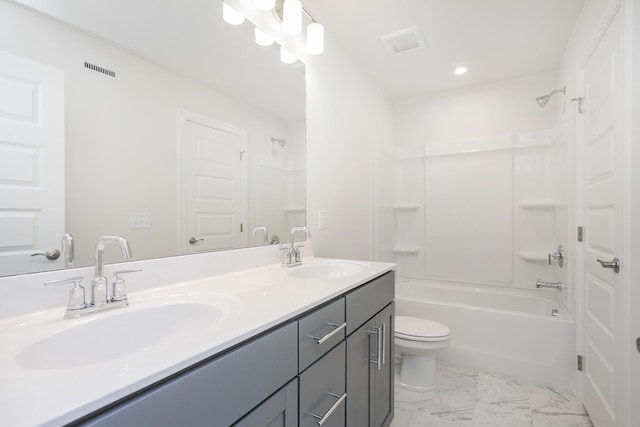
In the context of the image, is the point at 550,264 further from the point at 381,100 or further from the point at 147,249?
the point at 147,249

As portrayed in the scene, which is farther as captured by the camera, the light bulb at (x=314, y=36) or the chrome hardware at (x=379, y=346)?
the light bulb at (x=314, y=36)

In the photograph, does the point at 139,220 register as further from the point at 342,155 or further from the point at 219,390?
the point at 342,155

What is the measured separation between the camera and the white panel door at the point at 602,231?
4.35 ft

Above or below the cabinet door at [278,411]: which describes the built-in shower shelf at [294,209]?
above

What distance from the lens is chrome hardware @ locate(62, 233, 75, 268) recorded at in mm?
885

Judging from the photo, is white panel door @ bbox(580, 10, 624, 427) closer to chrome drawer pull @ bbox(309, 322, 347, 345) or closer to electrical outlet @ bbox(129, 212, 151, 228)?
chrome drawer pull @ bbox(309, 322, 347, 345)

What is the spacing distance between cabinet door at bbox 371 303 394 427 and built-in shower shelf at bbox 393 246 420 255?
68.8 inches

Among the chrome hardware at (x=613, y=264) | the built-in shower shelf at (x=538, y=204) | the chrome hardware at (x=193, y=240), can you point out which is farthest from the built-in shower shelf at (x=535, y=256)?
the chrome hardware at (x=193, y=240)

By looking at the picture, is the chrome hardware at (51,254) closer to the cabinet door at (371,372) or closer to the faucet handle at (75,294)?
the faucet handle at (75,294)

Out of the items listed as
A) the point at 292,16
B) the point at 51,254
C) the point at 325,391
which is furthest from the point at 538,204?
the point at 51,254

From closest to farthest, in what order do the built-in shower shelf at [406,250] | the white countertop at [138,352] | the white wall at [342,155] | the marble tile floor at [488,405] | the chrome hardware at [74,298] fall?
the white countertop at [138,352], the chrome hardware at [74,298], the marble tile floor at [488,405], the white wall at [342,155], the built-in shower shelf at [406,250]

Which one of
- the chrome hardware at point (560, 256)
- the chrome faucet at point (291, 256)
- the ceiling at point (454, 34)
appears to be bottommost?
the chrome hardware at point (560, 256)

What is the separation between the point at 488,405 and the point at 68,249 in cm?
228

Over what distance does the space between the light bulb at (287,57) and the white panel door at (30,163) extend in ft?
3.74
